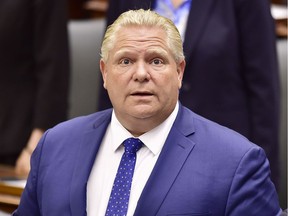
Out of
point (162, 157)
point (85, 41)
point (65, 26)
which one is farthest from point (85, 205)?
point (85, 41)

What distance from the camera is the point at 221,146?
5.06ft

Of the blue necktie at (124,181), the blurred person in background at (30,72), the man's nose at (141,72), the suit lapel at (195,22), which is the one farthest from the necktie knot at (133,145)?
the blurred person in background at (30,72)

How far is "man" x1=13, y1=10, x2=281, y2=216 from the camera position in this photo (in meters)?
1.50

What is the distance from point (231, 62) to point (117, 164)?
52 cm

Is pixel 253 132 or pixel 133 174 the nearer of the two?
pixel 133 174

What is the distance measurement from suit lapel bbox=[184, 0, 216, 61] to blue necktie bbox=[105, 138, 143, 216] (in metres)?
0.45

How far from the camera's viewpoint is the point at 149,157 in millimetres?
1581

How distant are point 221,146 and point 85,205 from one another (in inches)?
Answer: 9.8

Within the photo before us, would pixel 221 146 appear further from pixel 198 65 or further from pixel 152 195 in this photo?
pixel 198 65

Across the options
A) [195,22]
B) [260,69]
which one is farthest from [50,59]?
[260,69]

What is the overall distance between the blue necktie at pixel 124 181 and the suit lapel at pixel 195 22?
0.45 metres

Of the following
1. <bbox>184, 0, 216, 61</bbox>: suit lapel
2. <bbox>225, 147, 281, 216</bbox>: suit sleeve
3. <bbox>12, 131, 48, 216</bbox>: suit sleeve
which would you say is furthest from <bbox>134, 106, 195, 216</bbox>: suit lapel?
<bbox>184, 0, 216, 61</bbox>: suit lapel

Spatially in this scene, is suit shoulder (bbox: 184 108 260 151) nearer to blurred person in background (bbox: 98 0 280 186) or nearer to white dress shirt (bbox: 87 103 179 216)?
white dress shirt (bbox: 87 103 179 216)

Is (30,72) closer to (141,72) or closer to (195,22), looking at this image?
(195,22)
